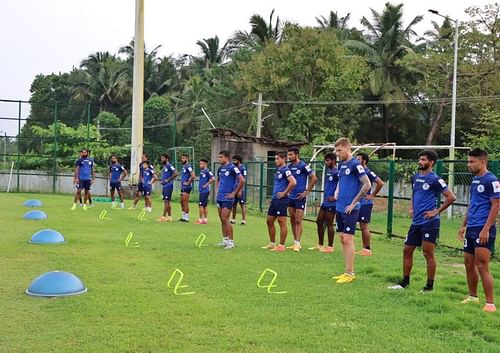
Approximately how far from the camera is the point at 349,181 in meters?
8.55

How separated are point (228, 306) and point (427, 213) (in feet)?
9.63

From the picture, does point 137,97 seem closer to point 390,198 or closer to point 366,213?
point 390,198

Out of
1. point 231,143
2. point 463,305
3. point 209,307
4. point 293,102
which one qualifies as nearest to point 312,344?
point 209,307

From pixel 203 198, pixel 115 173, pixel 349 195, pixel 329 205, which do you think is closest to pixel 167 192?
pixel 203 198

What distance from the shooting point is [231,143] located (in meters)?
27.1

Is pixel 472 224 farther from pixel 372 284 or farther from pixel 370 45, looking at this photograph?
pixel 370 45

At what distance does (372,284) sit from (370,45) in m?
39.4

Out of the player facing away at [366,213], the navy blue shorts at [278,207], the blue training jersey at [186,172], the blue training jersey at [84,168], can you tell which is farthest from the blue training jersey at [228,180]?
the blue training jersey at [84,168]

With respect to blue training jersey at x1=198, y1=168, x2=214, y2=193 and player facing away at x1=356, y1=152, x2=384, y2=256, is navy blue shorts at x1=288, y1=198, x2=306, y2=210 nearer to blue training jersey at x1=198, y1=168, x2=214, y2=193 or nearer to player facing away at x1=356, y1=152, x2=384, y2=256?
player facing away at x1=356, y1=152, x2=384, y2=256

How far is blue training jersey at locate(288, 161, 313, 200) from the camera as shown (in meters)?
12.1

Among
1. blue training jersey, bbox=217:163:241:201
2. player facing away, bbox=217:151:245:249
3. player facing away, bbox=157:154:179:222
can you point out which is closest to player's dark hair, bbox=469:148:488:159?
player facing away, bbox=217:151:245:249

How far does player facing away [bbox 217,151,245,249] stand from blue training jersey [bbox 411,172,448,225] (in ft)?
14.8

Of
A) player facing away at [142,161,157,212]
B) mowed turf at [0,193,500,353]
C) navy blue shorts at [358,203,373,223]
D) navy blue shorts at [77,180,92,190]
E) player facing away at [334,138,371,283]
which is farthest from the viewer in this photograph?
navy blue shorts at [77,180,92,190]

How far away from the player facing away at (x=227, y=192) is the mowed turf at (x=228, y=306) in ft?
1.22
